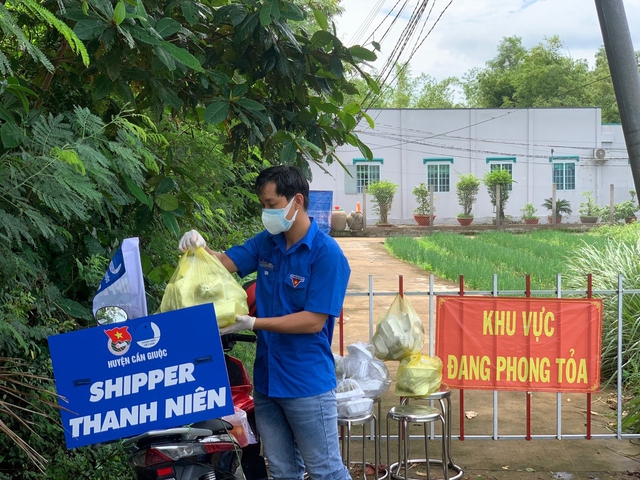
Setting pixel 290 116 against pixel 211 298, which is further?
pixel 290 116

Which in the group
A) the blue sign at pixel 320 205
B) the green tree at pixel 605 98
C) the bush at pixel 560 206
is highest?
the green tree at pixel 605 98

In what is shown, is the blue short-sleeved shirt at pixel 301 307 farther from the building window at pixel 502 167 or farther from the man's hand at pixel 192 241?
the building window at pixel 502 167

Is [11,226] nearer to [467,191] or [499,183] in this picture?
[499,183]

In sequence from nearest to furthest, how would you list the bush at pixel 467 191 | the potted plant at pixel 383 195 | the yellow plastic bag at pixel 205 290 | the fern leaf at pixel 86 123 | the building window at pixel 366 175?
the yellow plastic bag at pixel 205 290 < the fern leaf at pixel 86 123 < the potted plant at pixel 383 195 < the bush at pixel 467 191 < the building window at pixel 366 175

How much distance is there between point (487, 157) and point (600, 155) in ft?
18.0

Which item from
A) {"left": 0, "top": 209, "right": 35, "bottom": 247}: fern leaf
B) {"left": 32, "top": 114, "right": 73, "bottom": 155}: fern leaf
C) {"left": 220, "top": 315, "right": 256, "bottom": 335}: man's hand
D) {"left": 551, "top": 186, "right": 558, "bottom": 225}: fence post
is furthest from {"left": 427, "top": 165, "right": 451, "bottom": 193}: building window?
{"left": 0, "top": 209, "right": 35, "bottom": 247}: fern leaf

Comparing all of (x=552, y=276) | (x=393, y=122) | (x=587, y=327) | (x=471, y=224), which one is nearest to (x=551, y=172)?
(x=471, y=224)

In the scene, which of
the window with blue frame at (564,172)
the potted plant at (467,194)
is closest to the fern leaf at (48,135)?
the potted plant at (467,194)

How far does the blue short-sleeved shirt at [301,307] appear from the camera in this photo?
3078 mm

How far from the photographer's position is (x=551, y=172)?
35.4m

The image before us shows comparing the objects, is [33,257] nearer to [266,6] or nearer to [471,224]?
[266,6]

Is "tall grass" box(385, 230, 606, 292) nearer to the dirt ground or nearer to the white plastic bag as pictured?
the dirt ground

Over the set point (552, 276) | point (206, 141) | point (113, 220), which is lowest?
point (552, 276)

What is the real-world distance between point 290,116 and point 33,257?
1718 mm
